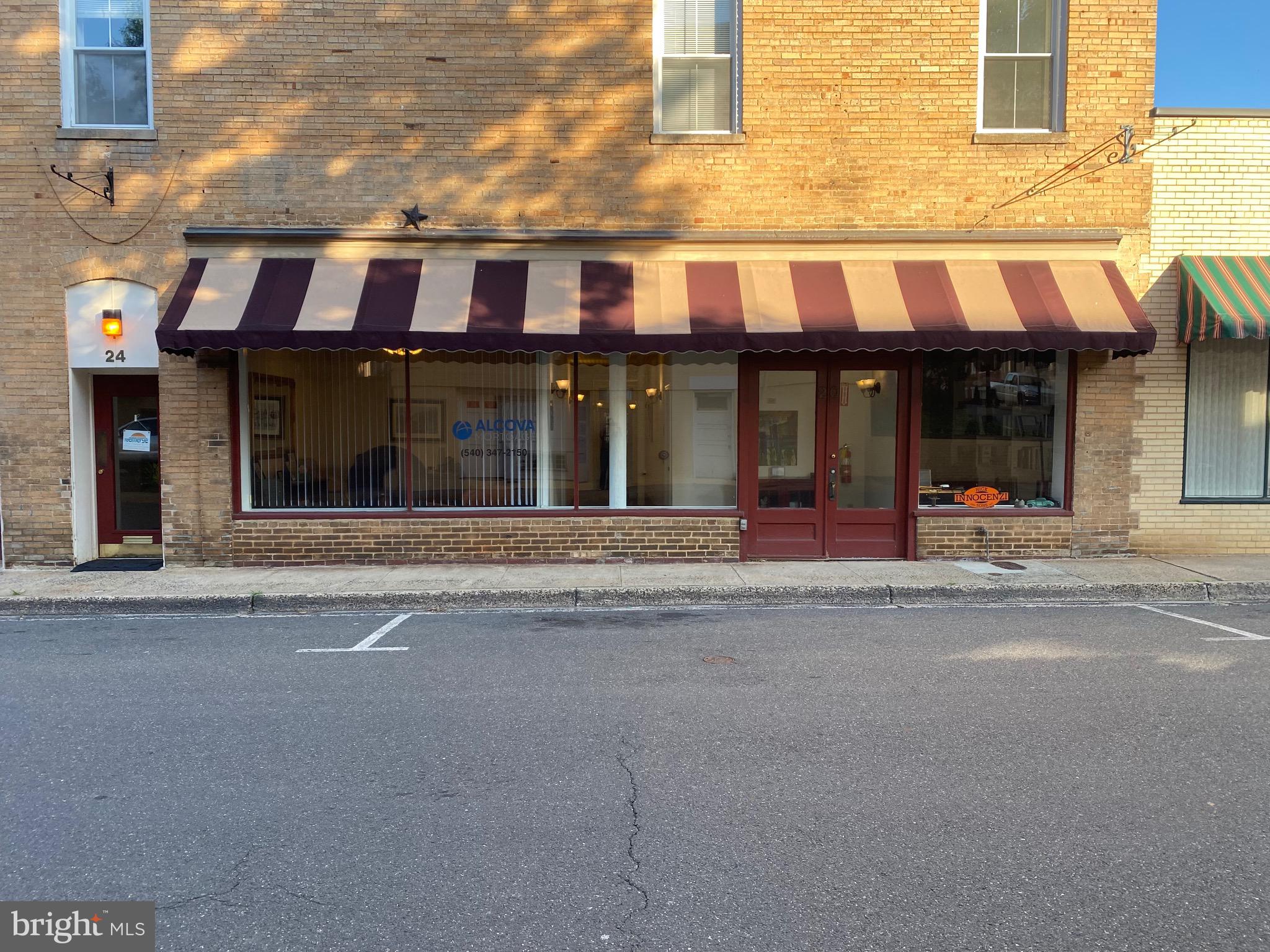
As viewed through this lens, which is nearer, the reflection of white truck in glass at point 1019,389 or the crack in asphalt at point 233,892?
the crack in asphalt at point 233,892

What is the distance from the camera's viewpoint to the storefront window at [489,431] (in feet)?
35.2

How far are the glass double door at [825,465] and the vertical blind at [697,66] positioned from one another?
133 inches

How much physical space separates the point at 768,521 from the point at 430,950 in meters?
8.27

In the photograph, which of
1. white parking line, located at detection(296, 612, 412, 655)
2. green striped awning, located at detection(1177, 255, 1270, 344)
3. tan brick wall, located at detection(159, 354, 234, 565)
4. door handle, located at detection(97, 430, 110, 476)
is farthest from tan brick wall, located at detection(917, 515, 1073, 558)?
door handle, located at detection(97, 430, 110, 476)

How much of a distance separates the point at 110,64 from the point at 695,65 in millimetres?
7385

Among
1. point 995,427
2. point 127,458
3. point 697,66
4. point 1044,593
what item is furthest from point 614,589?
point 127,458

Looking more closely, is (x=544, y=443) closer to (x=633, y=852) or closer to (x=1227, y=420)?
(x=633, y=852)

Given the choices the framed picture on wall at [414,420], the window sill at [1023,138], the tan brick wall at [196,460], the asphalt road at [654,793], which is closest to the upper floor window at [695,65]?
the window sill at [1023,138]

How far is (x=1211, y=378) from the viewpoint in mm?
10742

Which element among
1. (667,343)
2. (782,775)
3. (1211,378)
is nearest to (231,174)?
(667,343)

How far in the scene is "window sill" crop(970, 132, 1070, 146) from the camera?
10.5m

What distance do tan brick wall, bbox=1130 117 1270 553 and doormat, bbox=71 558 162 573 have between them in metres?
12.5

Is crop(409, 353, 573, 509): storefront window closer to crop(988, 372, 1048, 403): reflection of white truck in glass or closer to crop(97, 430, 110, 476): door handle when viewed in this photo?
crop(97, 430, 110, 476): door handle

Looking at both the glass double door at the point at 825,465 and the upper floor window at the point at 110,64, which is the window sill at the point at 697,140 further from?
the upper floor window at the point at 110,64
